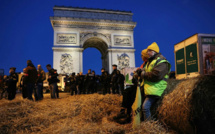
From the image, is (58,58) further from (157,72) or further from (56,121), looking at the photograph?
(157,72)

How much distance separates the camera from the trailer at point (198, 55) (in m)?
7.39

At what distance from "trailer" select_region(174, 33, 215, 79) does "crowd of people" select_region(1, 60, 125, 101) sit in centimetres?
376

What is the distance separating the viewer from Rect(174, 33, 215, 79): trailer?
739cm

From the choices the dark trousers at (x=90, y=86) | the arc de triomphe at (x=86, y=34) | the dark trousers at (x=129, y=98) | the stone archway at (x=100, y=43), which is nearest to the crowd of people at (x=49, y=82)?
the dark trousers at (x=90, y=86)

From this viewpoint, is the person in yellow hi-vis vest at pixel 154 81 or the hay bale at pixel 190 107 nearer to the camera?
the hay bale at pixel 190 107

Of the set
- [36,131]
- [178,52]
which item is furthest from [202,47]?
[36,131]

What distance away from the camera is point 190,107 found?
1952 mm

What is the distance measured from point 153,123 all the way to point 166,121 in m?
0.39

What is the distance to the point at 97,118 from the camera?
3270 millimetres

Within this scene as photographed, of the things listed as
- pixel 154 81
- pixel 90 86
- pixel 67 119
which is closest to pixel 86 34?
pixel 90 86

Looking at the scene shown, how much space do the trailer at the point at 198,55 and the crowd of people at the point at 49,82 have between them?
148 inches

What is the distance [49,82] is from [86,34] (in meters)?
14.6

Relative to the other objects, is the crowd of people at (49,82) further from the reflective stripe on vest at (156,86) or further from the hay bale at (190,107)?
the hay bale at (190,107)

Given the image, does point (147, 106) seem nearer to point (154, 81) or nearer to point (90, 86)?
point (154, 81)
